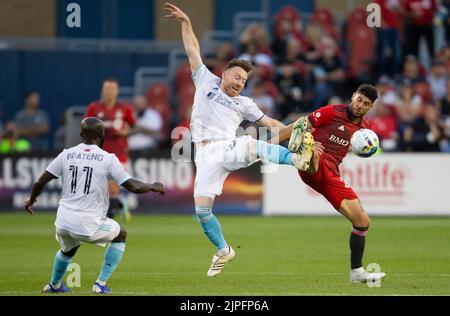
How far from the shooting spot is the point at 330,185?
494 inches

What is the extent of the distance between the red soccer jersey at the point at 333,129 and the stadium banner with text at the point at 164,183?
10.2m

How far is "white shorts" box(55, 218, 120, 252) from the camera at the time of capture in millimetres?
11062

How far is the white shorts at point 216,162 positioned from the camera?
12711mm

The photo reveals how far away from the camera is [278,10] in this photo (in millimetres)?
29141

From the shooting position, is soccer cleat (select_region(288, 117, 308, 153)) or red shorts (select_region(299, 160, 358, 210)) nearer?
soccer cleat (select_region(288, 117, 308, 153))

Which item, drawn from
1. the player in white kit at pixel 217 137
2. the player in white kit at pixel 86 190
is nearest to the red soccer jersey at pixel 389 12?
the player in white kit at pixel 217 137

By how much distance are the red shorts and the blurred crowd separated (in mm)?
11332

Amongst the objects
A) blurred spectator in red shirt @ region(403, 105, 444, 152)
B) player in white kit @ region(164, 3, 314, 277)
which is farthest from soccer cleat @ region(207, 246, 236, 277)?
blurred spectator in red shirt @ region(403, 105, 444, 152)

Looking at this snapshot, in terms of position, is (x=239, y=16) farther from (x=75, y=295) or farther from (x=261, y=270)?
(x=75, y=295)

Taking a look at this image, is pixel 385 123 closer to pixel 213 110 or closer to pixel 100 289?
pixel 213 110

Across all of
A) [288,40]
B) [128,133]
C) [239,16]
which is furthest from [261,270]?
[239,16]

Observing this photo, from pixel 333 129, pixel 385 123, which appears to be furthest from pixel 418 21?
pixel 333 129

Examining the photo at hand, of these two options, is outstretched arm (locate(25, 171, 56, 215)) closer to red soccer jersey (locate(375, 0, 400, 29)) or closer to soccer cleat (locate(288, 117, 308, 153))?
soccer cleat (locate(288, 117, 308, 153))

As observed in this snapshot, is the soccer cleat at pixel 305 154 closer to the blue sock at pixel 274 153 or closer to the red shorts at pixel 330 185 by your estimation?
the blue sock at pixel 274 153
